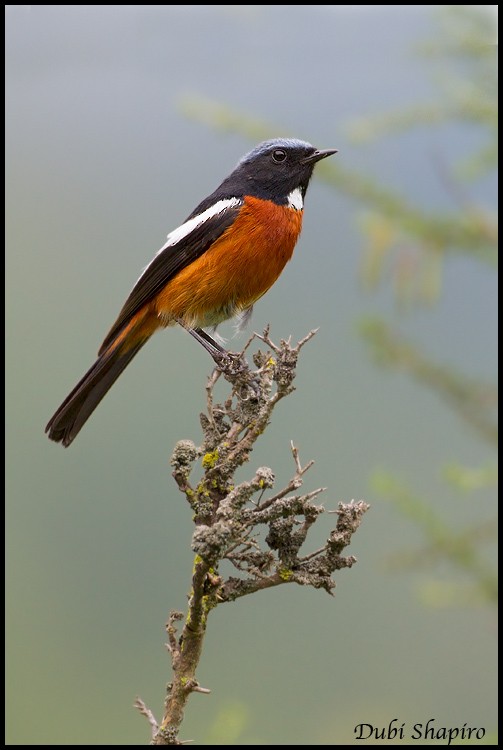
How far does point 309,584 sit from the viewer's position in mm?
2586

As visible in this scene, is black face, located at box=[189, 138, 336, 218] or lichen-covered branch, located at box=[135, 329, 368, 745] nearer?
lichen-covered branch, located at box=[135, 329, 368, 745]

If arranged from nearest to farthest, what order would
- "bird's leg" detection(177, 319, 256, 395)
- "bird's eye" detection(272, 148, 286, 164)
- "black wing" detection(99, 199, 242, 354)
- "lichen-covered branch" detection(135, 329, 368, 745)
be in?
"lichen-covered branch" detection(135, 329, 368, 745), "bird's leg" detection(177, 319, 256, 395), "black wing" detection(99, 199, 242, 354), "bird's eye" detection(272, 148, 286, 164)

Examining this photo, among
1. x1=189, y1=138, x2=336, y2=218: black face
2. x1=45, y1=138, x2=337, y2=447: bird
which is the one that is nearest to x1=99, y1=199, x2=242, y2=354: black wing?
x1=45, y1=138, x2=337, y2=447: bird

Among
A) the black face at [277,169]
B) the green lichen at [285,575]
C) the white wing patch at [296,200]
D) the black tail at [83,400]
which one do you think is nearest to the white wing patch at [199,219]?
the black face at [277,169]

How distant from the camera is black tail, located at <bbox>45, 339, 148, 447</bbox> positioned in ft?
12.0

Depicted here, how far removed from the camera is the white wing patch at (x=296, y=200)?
13.0 feet

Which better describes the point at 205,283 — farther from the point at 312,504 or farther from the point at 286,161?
the point at 312,504

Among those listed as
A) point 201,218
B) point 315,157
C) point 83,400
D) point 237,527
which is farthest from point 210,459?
point 315,157

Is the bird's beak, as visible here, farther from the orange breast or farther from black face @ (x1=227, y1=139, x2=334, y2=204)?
the orange breast

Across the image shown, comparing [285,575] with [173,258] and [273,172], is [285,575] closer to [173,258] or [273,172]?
[173,258]

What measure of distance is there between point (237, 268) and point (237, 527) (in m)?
1.56

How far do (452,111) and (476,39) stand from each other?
52cm

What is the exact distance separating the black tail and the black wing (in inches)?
3.5

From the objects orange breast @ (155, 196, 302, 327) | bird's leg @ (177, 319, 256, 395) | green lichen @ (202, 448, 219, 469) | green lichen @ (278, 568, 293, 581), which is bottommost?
green lichen @ (278, 568, 293, 581)
